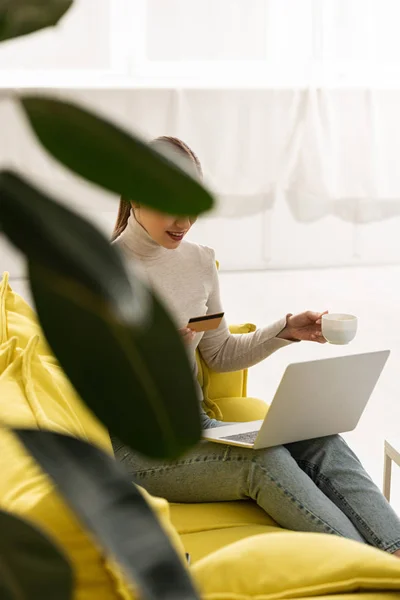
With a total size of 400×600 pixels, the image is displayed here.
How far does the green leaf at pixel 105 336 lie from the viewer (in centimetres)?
30

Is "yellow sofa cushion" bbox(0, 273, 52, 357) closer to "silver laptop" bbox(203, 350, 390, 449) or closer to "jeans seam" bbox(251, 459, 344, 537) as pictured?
"silver laptop" bbox(203, 350, 390, 449)

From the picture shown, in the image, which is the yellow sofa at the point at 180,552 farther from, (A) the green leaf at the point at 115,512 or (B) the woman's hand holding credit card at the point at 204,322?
(B) the woman's hand holding credit card at the point at 204,322

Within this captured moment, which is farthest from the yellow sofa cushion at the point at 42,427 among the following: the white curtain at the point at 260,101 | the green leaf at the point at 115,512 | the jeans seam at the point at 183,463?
the white curtain at the point at 260,101

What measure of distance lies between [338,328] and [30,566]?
1.69 m

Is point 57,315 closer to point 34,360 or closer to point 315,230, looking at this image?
point 34,360

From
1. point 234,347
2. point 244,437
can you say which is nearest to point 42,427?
point 244,437

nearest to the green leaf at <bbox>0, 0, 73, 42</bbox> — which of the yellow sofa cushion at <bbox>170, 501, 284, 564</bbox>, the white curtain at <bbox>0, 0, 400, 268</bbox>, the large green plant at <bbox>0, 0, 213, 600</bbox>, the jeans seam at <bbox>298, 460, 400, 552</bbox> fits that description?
the large green plant at <bbox>0, 0, 213, 600</bbox>

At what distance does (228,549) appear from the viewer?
3.33 feet

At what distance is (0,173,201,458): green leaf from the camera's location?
30 cm

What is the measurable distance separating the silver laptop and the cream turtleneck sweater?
0.31 m

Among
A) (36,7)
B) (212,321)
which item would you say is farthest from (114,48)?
(36,7)

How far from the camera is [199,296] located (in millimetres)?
2109

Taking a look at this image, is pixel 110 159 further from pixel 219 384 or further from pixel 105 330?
pixel 219 384

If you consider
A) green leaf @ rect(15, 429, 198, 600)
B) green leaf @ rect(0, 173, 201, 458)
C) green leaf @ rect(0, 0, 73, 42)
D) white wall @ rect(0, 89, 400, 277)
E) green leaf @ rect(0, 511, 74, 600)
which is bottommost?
white wall @ rect(0, 89, 400, 277)
